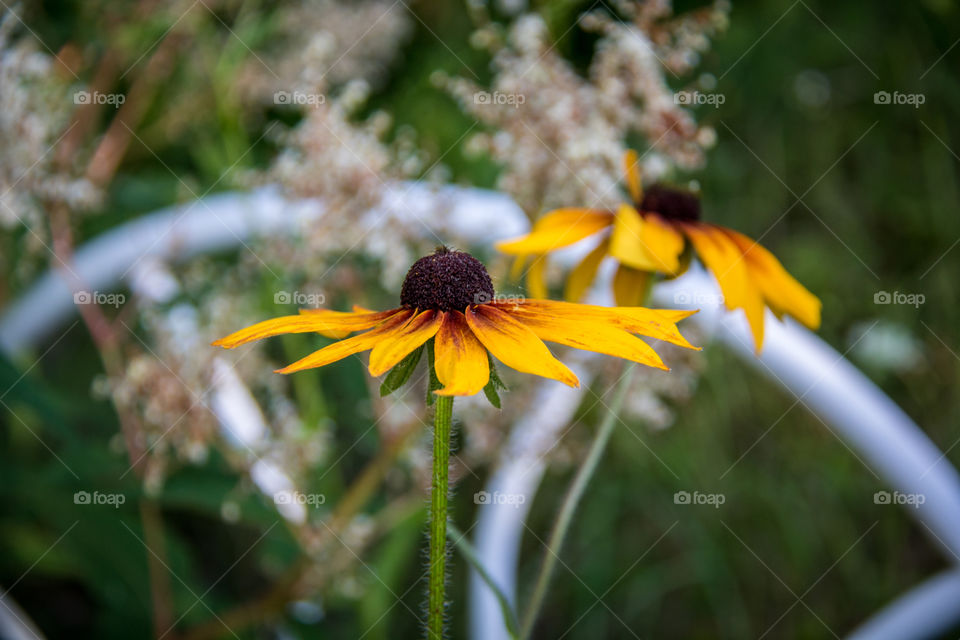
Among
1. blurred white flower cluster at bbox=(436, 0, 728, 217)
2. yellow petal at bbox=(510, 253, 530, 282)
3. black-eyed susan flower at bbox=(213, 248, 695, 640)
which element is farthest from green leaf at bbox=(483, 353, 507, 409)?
blurred white flower cluster at bbox=(436, 0, 728, 217)

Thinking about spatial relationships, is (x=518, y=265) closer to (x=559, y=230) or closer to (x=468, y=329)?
(x=559, y=230)

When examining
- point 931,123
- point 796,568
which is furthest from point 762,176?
point 796,568

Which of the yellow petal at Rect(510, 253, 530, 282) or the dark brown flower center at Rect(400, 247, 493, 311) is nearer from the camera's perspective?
the dark brown flower center at Rect(400, 247, 493, 311)

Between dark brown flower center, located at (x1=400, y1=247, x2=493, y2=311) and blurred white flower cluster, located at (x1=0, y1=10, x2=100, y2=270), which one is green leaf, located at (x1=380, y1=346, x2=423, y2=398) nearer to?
dark brown flower center, located at (x1=400, y1=247, x2=493, y2=311)

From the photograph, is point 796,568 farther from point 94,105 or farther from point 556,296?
point 94,105

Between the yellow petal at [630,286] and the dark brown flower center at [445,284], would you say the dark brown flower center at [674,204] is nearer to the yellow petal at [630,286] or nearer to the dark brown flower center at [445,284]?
the yellow petal at [630,286]

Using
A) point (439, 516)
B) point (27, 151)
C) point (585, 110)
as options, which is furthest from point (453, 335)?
point (27, 151)
